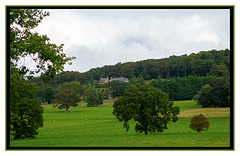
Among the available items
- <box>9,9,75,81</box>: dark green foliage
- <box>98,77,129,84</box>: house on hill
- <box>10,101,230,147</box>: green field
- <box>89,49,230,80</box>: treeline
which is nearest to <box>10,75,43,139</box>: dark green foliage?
<box>10,101,230,147</box>: green field

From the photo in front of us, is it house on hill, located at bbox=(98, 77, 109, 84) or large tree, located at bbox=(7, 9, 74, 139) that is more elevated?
large tree, located at bbox=(7, 9, 74, 139)

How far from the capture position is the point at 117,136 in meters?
18.0

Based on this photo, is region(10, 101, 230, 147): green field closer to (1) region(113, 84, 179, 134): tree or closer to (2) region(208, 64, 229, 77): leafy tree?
(1) region(113, 84, 179, 134): tree

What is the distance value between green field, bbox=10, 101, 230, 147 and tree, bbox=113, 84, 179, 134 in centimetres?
98

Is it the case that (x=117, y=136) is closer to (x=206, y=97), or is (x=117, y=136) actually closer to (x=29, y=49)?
(x=29, y=49)

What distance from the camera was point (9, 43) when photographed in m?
10.1

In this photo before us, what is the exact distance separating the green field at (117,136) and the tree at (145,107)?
979 millimetres

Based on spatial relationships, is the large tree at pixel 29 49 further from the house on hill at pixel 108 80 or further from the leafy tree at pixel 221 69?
the house on hill at pixel 108 80

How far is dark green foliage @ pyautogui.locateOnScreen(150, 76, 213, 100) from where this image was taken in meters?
55.6

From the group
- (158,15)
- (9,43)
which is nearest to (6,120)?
(9,43)

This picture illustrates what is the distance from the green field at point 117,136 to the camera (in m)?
10.9

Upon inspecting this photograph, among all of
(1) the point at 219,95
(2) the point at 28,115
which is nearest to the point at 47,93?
(2) the point at 28,115

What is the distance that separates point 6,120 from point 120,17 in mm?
6382

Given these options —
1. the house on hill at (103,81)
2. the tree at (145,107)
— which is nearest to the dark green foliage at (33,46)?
the tree at (145,107)
